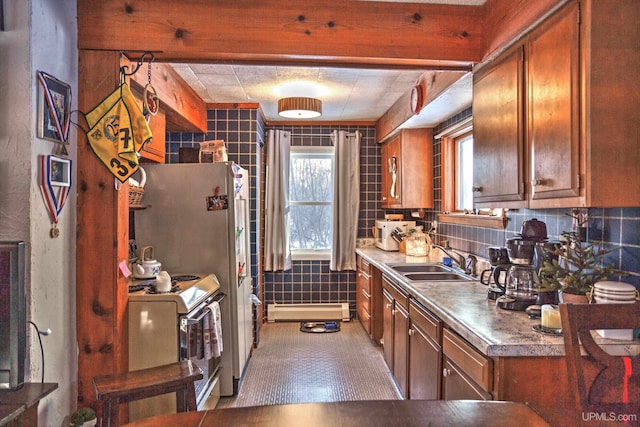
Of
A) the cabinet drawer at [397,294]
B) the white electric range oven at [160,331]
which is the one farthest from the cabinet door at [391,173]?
the white electric range oven at [160,331]

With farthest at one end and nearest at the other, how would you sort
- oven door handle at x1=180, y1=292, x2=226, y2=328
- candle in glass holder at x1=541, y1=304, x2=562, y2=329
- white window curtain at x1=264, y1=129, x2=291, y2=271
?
1. white window curtain at x1=264, y1=129, x2=291, y2=271
2. oven door handle at x1=180, y1=292, x2=226, y2=328
3. candle in glass holder at x1=541, y1=304, x2=562, y2=329

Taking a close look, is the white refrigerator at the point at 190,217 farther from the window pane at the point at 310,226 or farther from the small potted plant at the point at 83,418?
the window pane at the point at 310,226

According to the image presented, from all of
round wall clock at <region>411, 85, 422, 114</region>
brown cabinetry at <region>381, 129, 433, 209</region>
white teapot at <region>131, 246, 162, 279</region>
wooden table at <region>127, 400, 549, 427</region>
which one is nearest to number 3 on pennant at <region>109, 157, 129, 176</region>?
white teapot at <region>131, 246, 162, 279</region>

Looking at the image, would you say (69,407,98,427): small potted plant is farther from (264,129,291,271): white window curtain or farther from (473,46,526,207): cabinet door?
(264,129,291,271): white window curtain

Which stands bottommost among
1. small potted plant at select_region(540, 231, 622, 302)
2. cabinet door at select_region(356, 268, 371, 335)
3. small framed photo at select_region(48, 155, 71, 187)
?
cabinet door at select_region(356, 268, 371, 335)

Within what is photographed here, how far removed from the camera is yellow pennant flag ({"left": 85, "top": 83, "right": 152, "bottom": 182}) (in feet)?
6.89

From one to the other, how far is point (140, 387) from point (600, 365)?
57.1 inches

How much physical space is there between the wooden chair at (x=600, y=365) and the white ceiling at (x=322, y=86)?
164cm

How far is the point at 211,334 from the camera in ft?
8.84

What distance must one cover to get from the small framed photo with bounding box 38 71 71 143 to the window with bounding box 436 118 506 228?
113 inches

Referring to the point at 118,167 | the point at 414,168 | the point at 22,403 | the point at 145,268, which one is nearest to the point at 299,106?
the point at 414,168

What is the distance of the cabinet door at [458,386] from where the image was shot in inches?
67.4

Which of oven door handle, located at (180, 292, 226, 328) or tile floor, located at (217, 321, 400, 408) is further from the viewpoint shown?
tile floor, located at (217, 321, 400, 408)

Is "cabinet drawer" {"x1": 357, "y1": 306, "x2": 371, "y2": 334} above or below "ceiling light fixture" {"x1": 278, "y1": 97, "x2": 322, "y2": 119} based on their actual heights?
below
